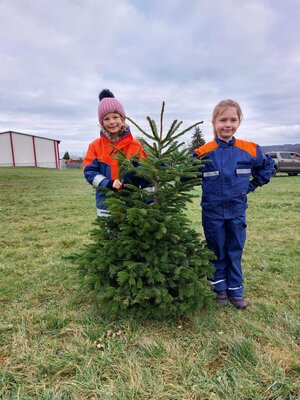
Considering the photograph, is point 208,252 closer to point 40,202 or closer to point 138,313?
point 138,313

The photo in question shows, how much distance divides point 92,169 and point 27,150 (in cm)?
4742

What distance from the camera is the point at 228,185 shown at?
3.00 meters

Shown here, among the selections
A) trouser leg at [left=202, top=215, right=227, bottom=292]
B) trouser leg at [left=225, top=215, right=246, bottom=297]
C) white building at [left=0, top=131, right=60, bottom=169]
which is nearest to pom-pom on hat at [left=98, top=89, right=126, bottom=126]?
trouser leg at [left=202, top=215, right=227, bottom=292]

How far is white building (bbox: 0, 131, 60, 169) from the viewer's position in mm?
44219

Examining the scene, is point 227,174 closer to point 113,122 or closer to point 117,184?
point 117,184

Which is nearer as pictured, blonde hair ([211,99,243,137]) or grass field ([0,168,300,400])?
grass field ([0,168,300,400])

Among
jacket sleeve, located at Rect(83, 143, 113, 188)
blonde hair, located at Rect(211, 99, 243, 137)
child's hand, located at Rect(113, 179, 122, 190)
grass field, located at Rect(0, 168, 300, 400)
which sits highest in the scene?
blonde hair, located at Rect(211, 99, 243, 137)

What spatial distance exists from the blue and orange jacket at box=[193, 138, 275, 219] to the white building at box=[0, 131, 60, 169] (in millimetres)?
46750

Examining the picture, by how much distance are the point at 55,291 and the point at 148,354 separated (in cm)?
165

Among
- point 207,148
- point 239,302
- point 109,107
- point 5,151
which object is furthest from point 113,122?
point 5,151

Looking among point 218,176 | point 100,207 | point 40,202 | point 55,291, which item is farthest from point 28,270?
point 40,202

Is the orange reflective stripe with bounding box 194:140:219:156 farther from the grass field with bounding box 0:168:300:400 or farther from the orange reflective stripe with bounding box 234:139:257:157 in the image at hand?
the grass field with bounding box 0:168:300:400

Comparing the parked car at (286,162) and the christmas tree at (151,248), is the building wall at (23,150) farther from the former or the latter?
the christmas tree at (151,248)

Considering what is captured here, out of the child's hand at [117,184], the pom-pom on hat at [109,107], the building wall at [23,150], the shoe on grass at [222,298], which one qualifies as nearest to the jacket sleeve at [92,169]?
the child's hand at [117,184]
